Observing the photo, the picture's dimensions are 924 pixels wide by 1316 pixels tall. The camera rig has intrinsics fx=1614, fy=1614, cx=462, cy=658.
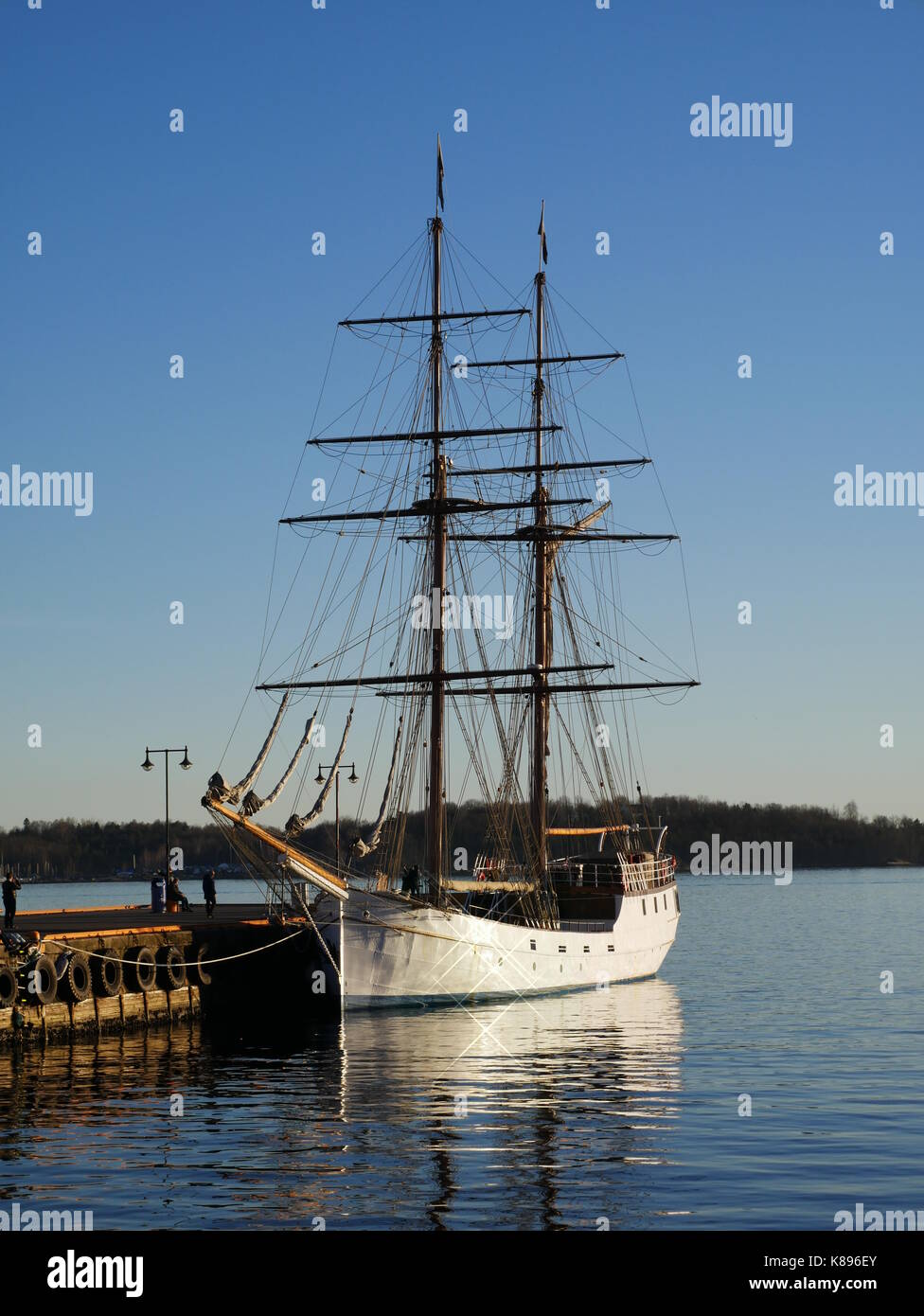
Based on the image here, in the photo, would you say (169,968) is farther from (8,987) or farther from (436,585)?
(436,585)

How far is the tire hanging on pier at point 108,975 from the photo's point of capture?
43600 millimetres

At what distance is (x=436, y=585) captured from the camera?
190 feet

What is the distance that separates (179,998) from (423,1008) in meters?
9.04

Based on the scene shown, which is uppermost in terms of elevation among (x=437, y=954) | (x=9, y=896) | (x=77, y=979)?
(x=9, y=896)

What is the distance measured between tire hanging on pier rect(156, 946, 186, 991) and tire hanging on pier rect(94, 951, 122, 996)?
2.21 m

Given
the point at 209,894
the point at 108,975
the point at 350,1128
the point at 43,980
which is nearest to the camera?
the point at 350,1128

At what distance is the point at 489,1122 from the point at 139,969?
734 inches

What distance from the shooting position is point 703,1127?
29500 millimetres

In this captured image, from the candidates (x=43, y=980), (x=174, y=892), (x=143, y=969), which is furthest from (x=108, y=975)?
(x=174, y=892)

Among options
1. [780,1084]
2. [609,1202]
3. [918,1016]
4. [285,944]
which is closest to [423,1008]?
[285,944]

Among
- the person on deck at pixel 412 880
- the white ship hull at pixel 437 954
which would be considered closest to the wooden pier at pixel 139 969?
the white ship hull at pixel 437 954

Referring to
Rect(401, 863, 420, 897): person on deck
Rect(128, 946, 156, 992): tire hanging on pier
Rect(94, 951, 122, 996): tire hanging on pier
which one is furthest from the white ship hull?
Rect(94, 951, 122, 996): tire hanging on pier

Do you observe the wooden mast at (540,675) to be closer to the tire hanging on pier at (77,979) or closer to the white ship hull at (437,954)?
the white ship hull at (437,954)
